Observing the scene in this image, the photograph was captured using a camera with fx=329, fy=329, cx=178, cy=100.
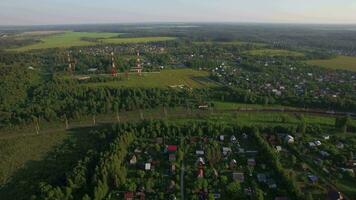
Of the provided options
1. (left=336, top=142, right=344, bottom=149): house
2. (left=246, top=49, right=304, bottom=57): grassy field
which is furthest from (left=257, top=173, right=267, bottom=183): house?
(left=246, top=49, right=304, bottom=57): grassy field

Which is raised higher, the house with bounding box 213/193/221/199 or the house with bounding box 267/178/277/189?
the house with bounding box 267/178/277/189

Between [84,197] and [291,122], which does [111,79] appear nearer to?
[291,122]

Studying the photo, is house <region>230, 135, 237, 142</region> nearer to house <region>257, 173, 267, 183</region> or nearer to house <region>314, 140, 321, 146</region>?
house <region>257, 173, 267, 183</region>

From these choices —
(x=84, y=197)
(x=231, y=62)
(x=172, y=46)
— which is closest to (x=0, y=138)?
(x=84, y=197)

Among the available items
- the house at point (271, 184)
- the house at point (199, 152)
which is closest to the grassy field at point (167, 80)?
the house at point (199, 152)

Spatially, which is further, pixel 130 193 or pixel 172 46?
pixel 172 46

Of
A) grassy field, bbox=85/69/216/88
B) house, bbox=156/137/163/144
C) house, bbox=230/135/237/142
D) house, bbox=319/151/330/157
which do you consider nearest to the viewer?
house, bbox=319/151/330/157
